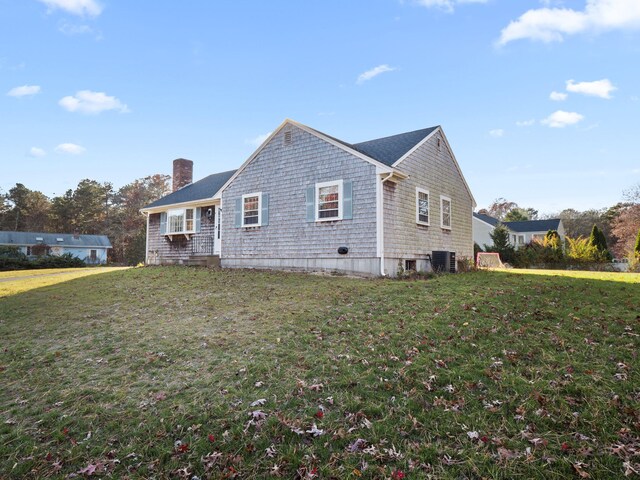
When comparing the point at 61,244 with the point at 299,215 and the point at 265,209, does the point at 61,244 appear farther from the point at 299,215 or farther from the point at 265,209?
the point at 299,215

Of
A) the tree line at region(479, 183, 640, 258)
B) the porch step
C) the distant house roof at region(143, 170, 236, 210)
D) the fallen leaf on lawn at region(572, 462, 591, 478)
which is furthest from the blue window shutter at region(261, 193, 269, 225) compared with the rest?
the tree line at region(479, 183, 640, 258)

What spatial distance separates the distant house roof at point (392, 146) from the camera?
13570 mm

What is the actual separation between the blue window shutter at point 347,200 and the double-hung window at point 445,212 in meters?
5.17

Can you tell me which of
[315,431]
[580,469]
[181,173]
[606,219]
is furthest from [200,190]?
[606,219]

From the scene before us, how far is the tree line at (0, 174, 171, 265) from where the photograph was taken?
5097 cm

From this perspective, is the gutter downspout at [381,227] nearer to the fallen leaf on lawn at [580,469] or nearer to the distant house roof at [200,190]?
the fallen leaf on lawn at [580,469]

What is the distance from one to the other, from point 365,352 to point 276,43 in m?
14.4

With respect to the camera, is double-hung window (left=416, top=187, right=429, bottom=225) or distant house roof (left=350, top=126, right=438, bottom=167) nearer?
distant house roof (left=350, top=126, right=438, bottom=167)

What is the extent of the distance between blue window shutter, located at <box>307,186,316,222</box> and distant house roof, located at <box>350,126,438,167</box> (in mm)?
2326

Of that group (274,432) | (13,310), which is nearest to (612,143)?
(274,432)

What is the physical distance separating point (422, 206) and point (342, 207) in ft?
12.4

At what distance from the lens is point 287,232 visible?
47.2 ft

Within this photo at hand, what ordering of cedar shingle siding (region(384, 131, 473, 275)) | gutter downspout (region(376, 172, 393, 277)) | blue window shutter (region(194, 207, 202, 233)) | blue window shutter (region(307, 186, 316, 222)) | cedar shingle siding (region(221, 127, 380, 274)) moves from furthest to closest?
1. blue window shutter (region(194, 207, 202, 233))
2. blue window shutter (region(307, 186, 316, 222))
3. cedar shingle siding (region(384, 131, 473, 275))
4. cedar shingle siding (region(221, 127, 380, 274))
5. gutter downspout (region(376, 172, 393, 277))

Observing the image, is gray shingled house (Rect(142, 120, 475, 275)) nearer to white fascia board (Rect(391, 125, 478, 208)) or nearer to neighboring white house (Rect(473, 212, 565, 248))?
white fascia board (Rect(391, 125, 478, 208))
